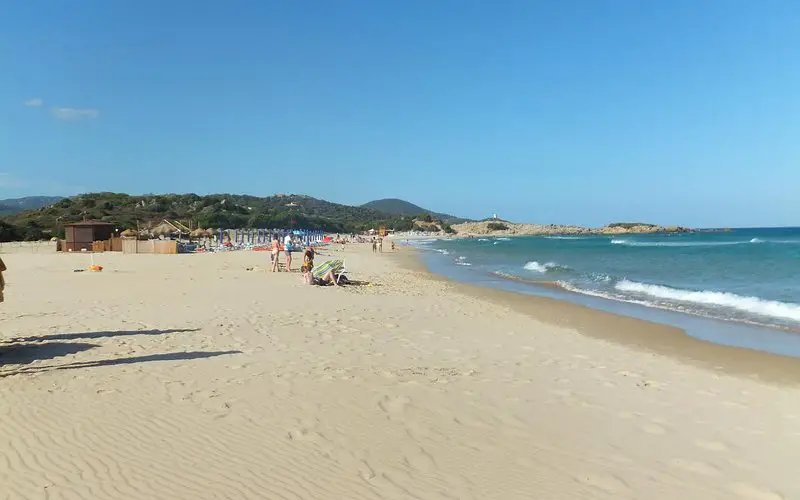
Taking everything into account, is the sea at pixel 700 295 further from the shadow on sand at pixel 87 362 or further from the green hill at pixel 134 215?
the green hill at pixel 134 215

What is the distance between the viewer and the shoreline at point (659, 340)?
24.8ft

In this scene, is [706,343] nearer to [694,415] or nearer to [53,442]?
[694,415]

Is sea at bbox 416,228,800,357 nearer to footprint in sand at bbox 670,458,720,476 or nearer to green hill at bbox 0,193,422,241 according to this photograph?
footprint in sand at bbox 670,458,720,476

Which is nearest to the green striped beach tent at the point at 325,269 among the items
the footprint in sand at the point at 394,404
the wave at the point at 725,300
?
the wave at the point at 725,300

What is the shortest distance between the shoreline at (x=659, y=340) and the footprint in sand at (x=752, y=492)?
3.91 m

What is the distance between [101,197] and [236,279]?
2817 inches

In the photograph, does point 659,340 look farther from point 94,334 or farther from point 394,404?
point 94,334

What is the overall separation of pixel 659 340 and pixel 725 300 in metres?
6.96

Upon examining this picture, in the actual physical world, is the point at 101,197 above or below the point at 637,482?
above

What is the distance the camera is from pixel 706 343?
9.58 metres

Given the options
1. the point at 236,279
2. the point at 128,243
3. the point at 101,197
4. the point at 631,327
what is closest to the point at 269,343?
the point at 631,327

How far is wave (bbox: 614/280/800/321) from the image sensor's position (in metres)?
13.3

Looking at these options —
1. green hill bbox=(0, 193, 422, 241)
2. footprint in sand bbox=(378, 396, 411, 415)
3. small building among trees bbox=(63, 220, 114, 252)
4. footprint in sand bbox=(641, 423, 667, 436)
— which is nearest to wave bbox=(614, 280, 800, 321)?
footprint in sand bbox=(641, 423, 667, 436)

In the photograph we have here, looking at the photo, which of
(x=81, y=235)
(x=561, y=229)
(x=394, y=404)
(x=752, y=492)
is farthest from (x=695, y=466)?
(x=561, y=229)
